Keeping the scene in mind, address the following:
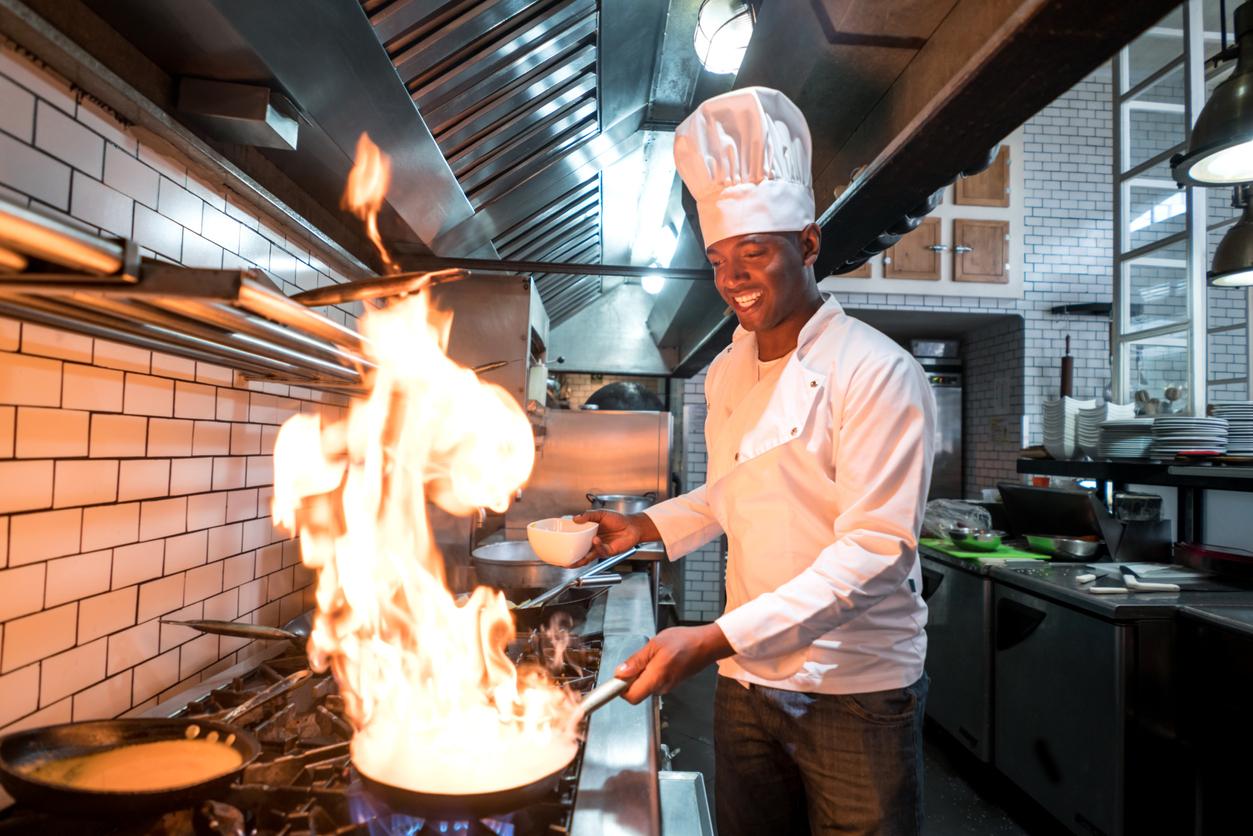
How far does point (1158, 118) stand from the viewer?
6.78 m

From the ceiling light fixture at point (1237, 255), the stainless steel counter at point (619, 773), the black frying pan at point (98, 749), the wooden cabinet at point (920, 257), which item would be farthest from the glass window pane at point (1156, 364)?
the black frying pan at point (98, 749)

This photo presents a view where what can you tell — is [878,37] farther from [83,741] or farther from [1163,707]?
[1163,707]

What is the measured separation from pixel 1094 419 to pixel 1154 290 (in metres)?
1.61

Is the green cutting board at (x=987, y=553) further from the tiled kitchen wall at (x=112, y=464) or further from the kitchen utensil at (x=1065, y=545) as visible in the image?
the tiled kitchen wall at (x=112, y=464)

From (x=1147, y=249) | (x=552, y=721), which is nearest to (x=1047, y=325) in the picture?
(x=1147, y=249)

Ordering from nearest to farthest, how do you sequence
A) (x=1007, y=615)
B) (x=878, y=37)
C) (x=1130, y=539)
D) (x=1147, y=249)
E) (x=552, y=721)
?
(x=552, y=721) → (x=878, y=37) → (x=1007, y=615) → (x=1130, y=539) → (x=1147, y=249)

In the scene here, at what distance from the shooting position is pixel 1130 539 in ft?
12.6

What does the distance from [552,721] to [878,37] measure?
1.41 meters

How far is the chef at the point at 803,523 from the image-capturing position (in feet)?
4.59

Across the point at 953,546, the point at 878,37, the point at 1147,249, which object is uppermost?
the point at 1147,249

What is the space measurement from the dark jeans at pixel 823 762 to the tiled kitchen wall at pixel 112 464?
4.31 ft

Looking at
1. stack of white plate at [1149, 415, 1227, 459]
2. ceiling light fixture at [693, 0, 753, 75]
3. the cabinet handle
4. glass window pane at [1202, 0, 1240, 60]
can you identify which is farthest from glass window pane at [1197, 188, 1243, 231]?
ceiling light fixture at [693, 0, 753, 75]

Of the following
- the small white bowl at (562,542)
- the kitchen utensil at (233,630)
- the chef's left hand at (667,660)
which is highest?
the small white bowl at (562,542)

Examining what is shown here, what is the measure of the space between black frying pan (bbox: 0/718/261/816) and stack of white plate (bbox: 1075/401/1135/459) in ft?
15.7
